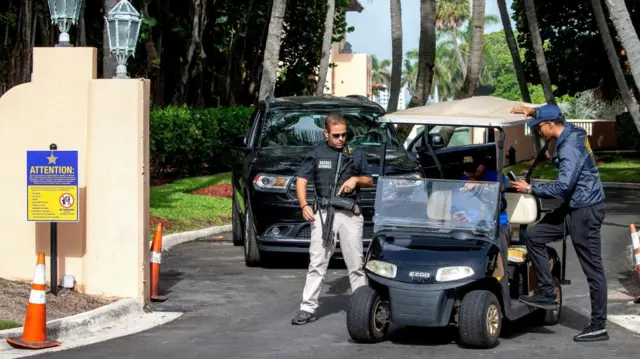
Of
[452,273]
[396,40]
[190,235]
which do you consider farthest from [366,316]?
[396,40]

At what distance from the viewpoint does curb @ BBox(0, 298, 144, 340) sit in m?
9.92

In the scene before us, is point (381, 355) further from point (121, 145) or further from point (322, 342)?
point (121, 145)

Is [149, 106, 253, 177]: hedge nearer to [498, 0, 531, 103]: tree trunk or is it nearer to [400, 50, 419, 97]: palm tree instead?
[498, 0, 531, 103]: tree trunk

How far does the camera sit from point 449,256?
9445 mm

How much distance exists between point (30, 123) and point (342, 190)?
3433mm

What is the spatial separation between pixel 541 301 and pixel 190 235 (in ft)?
29.7

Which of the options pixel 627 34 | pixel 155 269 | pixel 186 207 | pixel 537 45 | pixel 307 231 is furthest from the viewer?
pixel 537 45

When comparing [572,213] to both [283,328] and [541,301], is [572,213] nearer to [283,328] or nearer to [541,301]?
[541,301]

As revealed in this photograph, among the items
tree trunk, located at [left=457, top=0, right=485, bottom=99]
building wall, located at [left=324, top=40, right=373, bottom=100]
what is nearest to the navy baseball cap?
tree trunk, located at [left=457, top=0, right=485, bottom=99]

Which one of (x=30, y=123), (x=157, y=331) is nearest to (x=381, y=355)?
(x=157, y=331)

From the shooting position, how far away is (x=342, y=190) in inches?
409

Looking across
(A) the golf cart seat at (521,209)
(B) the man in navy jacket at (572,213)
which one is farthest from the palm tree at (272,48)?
(B) the man in navy jacket at (572,213)

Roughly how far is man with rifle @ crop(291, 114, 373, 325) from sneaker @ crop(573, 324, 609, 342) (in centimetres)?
192

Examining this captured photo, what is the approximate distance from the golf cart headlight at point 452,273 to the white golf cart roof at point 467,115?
1.31m
